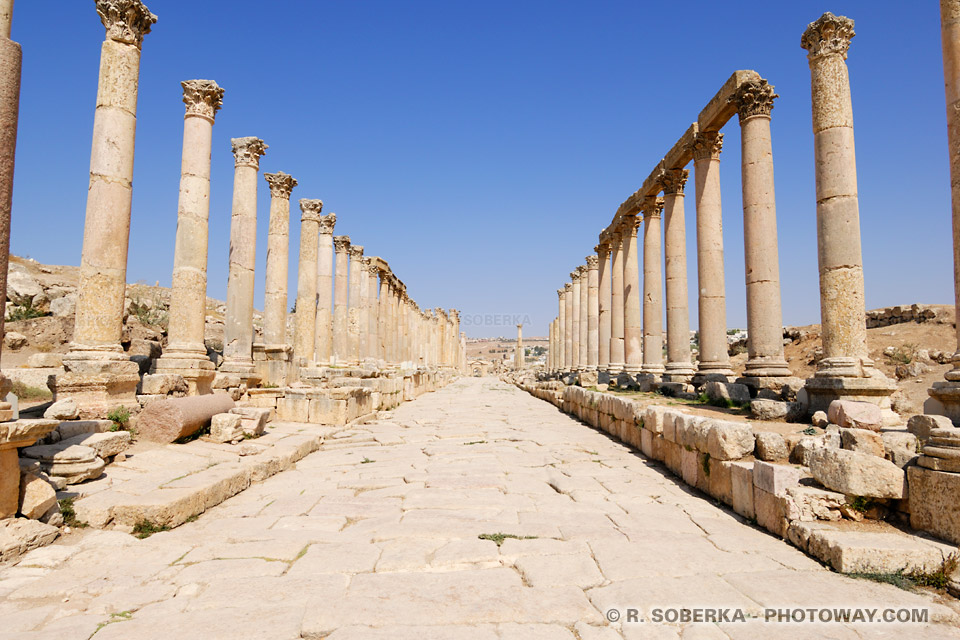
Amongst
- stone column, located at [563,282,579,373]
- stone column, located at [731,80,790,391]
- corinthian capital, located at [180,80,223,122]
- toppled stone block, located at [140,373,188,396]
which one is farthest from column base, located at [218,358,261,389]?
stone column, located at [563,282,579,373]

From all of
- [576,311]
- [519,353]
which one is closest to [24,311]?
[576,311]

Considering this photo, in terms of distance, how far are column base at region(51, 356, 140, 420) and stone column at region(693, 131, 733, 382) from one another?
12.0 m

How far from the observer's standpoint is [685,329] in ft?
55.3

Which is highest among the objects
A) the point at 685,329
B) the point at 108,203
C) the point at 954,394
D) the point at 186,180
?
the point at 186,180

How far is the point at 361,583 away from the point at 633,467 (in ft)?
18.2

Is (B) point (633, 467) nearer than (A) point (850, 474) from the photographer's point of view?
No

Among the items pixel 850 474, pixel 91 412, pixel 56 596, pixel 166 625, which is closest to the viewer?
pixel 166 625

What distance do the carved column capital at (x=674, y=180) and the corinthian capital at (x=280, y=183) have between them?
11233 mm

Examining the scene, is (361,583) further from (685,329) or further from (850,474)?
(685,329)

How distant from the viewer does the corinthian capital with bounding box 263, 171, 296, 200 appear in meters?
16.7

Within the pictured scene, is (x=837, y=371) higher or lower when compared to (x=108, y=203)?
lower

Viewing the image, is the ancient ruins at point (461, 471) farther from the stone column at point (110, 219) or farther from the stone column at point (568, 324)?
the stone column at point (568, 324)

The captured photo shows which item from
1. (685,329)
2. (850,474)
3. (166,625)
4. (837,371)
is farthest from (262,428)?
(685,329)

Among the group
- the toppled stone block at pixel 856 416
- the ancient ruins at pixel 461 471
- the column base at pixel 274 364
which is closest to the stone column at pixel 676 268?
the ancient ruins at pixel 461 471
